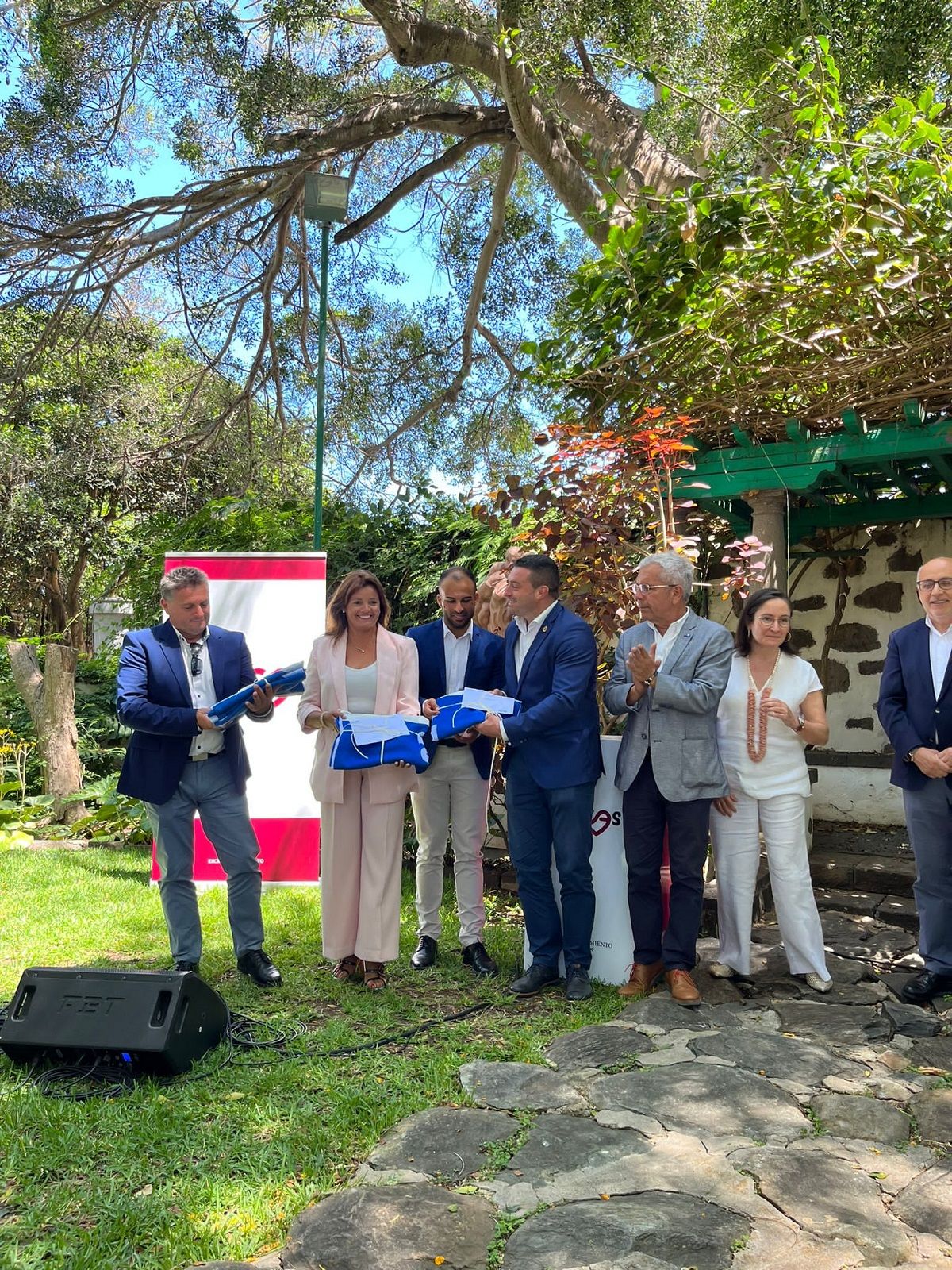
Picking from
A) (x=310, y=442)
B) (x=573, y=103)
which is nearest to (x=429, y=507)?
(x=573, y=103)

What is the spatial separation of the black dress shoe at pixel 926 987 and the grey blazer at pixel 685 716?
1108 millimetres

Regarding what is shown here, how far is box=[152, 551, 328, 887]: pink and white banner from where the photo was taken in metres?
6.73

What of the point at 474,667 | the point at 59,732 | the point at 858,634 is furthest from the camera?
the point at 59,732

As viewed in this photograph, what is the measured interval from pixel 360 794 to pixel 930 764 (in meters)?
2.38

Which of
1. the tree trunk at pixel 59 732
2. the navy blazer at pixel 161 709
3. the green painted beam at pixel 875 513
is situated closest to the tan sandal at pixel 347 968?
the navy blazer at pixel 161 709

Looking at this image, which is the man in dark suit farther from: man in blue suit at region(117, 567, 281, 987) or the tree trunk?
the tree trunk

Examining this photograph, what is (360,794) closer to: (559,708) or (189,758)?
(189,758)

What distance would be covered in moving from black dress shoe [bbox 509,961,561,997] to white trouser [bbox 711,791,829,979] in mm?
770

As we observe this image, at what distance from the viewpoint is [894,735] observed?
4465 mm

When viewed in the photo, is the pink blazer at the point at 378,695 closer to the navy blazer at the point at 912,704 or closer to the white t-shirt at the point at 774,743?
the white t-shirt at the point at 774,743

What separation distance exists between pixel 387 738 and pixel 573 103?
662cm

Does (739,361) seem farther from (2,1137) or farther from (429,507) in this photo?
(2,1137)

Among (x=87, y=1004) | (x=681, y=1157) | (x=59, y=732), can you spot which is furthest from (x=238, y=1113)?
(x=59, y=732)

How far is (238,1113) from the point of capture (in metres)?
3.28
